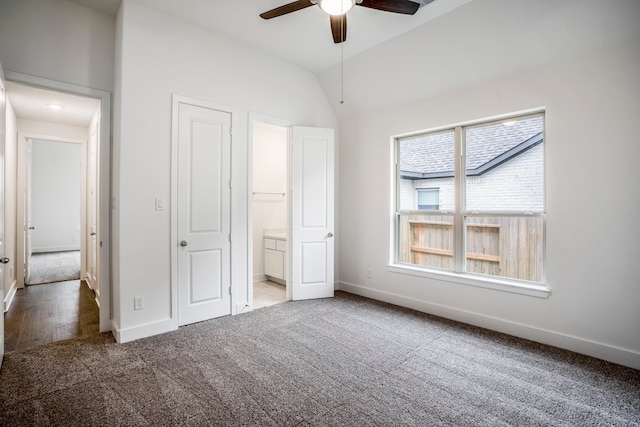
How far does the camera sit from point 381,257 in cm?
433

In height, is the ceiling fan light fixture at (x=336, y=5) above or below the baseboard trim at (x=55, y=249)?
above

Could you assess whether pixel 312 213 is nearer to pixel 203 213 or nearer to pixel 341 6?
pixel 203 213

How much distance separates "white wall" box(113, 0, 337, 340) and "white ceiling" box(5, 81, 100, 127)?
789mm

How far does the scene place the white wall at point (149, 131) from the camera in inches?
114

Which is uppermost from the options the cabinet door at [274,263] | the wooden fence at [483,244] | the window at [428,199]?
the window at [428,199]

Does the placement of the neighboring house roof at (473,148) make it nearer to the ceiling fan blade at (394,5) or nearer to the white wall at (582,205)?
the white wall at (582,205)

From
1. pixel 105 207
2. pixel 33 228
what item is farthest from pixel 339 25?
pixel 33 228

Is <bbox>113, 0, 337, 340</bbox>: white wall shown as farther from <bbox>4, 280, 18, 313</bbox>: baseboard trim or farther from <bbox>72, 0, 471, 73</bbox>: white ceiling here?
<bbox>4, 280, 18, 313</bbox>: baseboard trim

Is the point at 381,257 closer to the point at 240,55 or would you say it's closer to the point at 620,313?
the point at 620,313

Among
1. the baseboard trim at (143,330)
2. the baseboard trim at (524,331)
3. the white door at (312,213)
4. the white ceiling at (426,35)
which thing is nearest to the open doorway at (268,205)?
the white door at (312,213)

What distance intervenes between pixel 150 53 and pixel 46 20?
0.89 metres

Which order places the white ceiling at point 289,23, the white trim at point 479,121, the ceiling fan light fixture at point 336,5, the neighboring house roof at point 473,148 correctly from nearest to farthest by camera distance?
the ceiling fan light fixture at point 336,5, the white ceiling at point 289,23, the white trim at point 479,121, the neighboring house roof at point 473,148

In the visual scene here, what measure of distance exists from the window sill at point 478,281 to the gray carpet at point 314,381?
475 millimetres

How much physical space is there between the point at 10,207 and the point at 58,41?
9.10 feet
